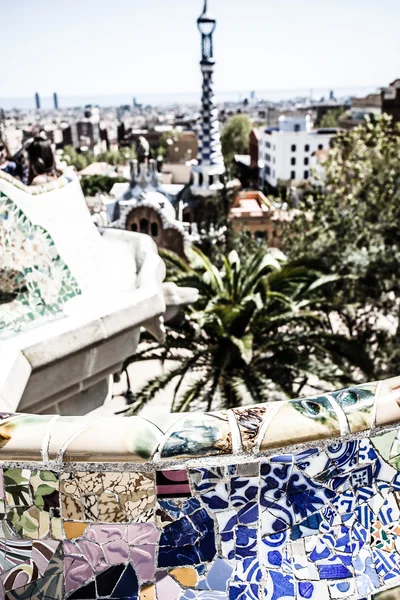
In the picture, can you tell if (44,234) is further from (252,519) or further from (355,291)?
(355,291)

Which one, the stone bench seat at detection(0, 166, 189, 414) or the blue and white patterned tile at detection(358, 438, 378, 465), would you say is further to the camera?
the stone bench seat at detection(0, 166, 189, 414)

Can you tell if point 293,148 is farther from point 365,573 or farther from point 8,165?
point 365,573

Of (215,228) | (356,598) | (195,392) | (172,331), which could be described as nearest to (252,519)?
(356,598)

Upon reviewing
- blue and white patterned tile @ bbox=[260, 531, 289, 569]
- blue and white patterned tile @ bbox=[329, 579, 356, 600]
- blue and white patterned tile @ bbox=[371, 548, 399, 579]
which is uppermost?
blue and white patterned tile @ bbox=[260, 531, 289, 569]

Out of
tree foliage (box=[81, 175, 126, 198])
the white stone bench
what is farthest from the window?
tree foliage (box=[81, 175, 126, 198])

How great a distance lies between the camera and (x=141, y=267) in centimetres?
553

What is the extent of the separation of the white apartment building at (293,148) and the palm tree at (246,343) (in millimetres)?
50499

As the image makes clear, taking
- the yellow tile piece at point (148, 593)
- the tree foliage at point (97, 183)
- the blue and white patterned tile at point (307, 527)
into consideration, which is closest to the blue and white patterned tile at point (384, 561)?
the blue and white patterned tile at point (307, 527)

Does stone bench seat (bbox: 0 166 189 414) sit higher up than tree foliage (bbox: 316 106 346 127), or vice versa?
stone bench seat (bbox: 0 166 189 414)

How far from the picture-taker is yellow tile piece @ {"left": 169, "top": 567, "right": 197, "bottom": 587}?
6.41ft

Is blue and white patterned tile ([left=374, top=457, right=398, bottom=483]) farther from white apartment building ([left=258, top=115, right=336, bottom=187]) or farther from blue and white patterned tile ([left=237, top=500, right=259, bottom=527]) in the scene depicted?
white apartment building ([left=258, top=115, right=336, bottom=187])

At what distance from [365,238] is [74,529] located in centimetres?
1012

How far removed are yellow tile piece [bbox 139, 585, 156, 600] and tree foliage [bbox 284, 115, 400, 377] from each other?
7.32 meters

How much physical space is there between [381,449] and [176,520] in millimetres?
721
